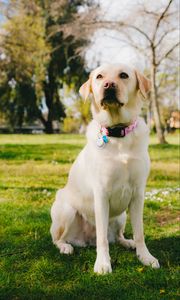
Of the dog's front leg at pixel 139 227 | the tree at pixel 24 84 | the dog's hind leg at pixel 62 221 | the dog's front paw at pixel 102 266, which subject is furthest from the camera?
the tree at pixel 24 84

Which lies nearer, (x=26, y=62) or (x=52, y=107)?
(x=26, y=62)

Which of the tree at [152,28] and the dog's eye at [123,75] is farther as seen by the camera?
the tree at [152,28]

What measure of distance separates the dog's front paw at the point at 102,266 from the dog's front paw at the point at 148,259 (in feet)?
1.23

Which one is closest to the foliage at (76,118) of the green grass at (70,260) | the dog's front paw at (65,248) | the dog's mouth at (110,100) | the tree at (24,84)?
the tree at (24,84)

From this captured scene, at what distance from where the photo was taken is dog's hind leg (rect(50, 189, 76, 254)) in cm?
449

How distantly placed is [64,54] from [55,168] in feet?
94.8

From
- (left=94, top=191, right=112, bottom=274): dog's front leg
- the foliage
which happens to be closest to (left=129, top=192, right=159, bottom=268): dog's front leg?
(left=94, top=191, right=112, bottom=274): dog's front leg

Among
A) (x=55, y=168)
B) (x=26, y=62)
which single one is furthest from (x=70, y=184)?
(x=26, y=62)

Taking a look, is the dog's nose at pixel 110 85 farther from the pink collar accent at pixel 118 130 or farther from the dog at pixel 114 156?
the pink collar accent at pixel 118 130

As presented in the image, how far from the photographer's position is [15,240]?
15.9 feet

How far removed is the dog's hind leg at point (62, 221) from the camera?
177 inches

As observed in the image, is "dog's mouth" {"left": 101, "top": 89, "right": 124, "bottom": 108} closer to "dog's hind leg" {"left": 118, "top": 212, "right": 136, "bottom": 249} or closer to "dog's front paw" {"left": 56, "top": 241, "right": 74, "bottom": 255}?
"dog's hind leg" {"left": 118, "top": 212, "right": 136, "bottom": 249}

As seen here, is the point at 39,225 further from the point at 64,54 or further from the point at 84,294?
the point at 64,54

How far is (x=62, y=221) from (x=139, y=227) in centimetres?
80
